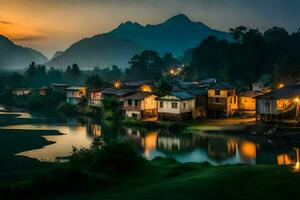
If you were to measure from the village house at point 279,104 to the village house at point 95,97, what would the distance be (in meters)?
36.9

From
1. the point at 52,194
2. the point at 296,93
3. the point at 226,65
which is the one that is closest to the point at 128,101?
the point at 296,93

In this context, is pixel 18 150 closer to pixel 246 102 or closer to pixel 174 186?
pixel 174 186

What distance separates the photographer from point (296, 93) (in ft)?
176

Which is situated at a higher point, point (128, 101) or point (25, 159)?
point (128, 101)

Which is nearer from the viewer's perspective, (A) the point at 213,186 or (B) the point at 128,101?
(A) the point at 213,186

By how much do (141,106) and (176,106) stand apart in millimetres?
7080

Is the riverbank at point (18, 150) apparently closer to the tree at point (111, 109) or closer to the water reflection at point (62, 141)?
the water reflection at point (62, 141)

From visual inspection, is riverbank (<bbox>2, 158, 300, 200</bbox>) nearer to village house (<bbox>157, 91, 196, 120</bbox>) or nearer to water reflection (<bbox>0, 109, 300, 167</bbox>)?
water reflection (<bbox>0, 109, 300, 167</bbox>)

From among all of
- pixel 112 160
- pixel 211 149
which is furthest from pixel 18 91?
pixel 112 160

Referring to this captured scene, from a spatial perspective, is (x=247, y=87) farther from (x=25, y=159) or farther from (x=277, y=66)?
(x=25, y=159)

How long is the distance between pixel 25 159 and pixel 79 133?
20.2 metres

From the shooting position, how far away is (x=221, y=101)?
220 feet

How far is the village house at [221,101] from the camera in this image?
219ft

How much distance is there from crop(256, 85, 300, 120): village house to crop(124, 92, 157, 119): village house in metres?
19.3
